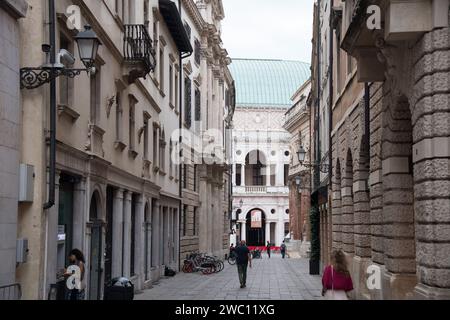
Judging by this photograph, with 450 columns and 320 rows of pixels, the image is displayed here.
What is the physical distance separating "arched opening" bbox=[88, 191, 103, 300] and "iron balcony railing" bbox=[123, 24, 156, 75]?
16.7ft

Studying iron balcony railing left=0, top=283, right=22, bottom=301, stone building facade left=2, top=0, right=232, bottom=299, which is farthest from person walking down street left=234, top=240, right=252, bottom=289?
iron balcony railing left=0, top=283, right=22, bottom=301

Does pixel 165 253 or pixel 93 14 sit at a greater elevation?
pixel 93 14

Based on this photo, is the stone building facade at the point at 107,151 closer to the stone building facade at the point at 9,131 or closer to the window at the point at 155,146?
the window at the point at 155,146

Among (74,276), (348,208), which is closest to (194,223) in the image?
(348,208)

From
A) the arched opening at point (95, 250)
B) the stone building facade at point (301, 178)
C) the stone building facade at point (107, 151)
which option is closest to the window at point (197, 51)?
the stone building facade at point (107, 151)

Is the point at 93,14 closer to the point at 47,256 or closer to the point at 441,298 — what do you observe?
the point at 47,256

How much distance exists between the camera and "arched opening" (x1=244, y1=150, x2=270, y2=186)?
328 ft

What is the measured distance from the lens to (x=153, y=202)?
30.6 meters

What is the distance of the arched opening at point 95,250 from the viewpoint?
1914 cm

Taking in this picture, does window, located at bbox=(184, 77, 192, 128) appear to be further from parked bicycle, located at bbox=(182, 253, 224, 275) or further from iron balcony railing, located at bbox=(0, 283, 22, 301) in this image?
iron balcony railing, located at bbox=(0, 283, 22, 301)

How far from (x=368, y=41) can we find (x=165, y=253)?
20567 mm

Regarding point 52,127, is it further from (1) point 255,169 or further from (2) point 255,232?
(1) point 255,169
